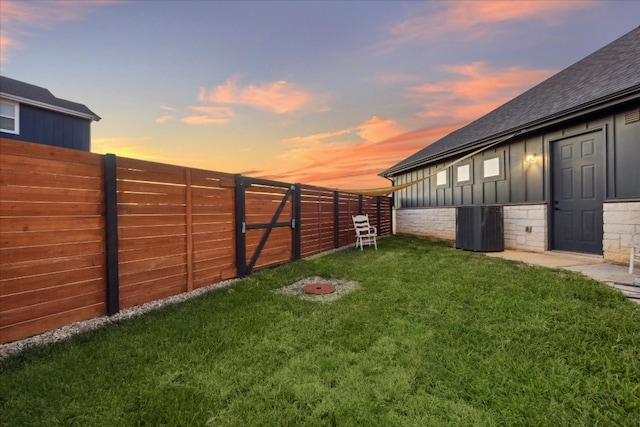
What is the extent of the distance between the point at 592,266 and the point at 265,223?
20.1 feet

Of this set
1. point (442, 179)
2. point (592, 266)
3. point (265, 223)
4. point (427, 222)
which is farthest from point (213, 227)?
point (427, 222)

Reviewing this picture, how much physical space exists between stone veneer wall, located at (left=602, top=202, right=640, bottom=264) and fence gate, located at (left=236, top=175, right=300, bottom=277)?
6215 millimetres

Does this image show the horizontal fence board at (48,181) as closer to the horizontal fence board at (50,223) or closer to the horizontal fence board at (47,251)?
the horizontal fence board at (50,223)

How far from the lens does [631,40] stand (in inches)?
266

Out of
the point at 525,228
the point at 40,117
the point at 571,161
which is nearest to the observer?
the point at 571,161

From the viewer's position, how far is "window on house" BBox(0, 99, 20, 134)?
30.1ft

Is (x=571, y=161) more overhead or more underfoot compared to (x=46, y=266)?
more overhead

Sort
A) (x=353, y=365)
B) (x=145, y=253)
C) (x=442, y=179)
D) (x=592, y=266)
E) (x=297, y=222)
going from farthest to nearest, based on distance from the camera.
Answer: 1. (x=442, y=179)
2. (x=297, y=222)
3. (x=592, y=266)
4. (x=145, y=253)
5. (x=353, y=365)

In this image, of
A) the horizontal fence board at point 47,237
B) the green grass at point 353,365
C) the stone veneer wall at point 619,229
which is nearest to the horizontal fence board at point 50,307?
the green grass at point 353,365

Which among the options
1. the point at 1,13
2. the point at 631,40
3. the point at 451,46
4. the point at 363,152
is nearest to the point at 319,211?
the point at 363,152

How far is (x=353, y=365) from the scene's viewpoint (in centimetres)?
219

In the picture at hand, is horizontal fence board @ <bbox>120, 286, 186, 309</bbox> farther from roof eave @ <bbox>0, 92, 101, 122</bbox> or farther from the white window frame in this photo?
roof eave @ <bbox>0, 92, 101, 122</bbox>

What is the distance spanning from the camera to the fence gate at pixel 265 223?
5027mm

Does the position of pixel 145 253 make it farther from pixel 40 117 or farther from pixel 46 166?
pixel 40 117
